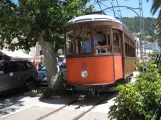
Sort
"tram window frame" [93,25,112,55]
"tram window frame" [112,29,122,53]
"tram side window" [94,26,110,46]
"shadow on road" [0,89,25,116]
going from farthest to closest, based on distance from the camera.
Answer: "tram window frame" [112,29,122,53] < "tram side window" [94,26,110,46] < "tram window frame" [93,25,112,55] < "shadow on road" [0,89,25,116]

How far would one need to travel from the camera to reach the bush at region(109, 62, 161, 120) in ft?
15.5

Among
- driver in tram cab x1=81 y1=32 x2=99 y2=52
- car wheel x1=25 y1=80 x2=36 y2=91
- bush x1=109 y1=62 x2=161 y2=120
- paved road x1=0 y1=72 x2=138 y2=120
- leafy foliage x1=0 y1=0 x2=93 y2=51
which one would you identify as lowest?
paved road x1=0 y1=72 x2=138 y2=120

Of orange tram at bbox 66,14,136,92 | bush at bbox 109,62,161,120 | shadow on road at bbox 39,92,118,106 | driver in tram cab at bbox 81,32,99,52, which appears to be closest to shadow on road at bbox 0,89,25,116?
shadow on road at bbox 39,92,118,106

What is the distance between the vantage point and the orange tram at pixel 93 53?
1024 cm

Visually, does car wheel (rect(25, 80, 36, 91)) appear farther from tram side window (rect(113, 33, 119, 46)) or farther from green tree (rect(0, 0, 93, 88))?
tram side window (rect(113, 33, 119, 46))

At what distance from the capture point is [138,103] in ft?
15.4

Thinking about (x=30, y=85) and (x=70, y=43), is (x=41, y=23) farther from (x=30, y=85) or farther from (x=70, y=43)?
(x=30, y=85)

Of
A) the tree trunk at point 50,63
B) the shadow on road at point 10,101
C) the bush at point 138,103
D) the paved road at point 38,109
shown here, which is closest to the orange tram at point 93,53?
the paved road at point 38,109

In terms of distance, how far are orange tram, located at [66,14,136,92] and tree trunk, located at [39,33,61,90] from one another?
1764mm

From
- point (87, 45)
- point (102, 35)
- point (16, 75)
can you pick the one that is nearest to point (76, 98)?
point (87, 45)

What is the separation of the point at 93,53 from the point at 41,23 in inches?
125

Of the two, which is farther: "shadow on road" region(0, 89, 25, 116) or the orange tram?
the orange tram

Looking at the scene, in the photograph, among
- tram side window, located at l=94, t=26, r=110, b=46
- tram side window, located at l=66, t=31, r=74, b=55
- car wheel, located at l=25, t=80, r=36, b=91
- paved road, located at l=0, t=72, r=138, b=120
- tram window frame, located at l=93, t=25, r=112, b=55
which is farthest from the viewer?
car wheel, located at l=25, t=80, r=36, b=91

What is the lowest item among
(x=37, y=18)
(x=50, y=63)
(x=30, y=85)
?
(x=30, y=85)
